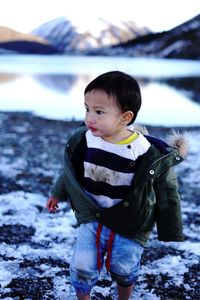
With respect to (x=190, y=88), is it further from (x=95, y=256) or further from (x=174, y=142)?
(x=95, y=256)

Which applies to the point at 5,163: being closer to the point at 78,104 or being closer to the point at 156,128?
the point at 156,128

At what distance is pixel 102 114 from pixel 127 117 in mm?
166

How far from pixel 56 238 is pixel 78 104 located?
674 inches

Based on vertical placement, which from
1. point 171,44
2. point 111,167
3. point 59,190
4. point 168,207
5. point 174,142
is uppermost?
point 174,142

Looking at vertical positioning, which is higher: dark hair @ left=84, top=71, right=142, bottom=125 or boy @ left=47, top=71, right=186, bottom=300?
dark hair @ left=84, top=71, right=142, bottom=125

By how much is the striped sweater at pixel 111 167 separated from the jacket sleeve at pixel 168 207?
0.21 m

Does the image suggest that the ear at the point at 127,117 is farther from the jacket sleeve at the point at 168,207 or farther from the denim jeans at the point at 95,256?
the denim jeans at the point at 95,256

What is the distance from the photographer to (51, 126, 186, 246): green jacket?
2.83m

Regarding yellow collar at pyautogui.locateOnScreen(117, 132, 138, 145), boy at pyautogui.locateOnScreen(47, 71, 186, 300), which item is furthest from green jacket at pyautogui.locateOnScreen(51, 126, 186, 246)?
yellow collar at pyautogui.locateOnScreen(117, 132, 138, 145)

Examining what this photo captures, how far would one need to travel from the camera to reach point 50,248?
15.4 ft

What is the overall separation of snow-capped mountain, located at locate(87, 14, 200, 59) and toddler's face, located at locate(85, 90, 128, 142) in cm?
15212

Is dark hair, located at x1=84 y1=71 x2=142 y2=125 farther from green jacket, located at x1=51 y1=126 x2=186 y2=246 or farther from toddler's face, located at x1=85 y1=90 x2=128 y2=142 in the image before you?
green jacket, located at x1=51 y1=126 x2=186 y2=246

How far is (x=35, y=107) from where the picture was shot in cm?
1959

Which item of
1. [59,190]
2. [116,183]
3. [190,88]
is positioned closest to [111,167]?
[116,183]
